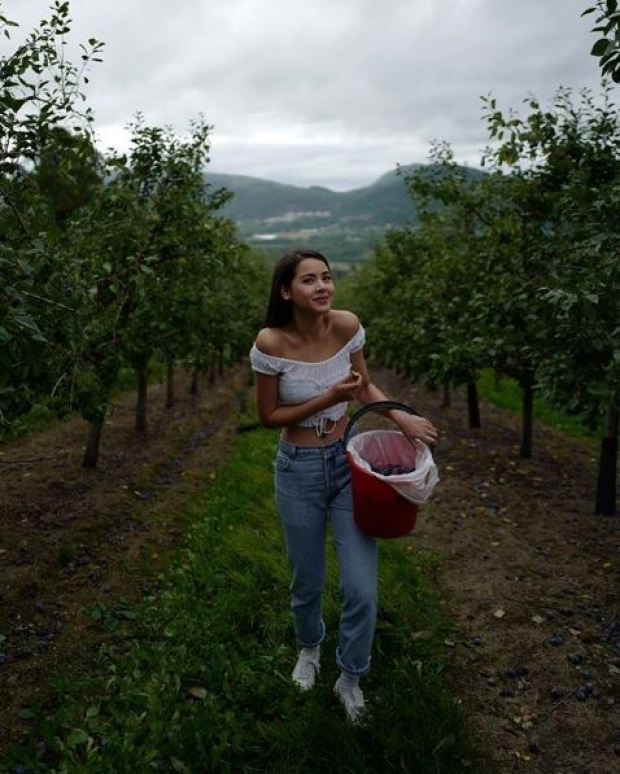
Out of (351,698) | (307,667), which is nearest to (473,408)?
(307,667)

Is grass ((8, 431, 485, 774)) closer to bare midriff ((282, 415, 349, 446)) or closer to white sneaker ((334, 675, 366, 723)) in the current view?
white sneaker ((334, 675, 366, 723))

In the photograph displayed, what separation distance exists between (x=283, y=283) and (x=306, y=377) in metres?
0.64

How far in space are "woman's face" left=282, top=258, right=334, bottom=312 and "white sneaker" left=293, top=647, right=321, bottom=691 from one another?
101 inches

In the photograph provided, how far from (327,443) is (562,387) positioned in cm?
290

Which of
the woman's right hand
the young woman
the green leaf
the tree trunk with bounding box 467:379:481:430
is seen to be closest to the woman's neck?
the young woman

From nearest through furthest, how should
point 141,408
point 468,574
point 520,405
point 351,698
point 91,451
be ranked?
point 351,698 < point 468,574 < point 91,451 < point 141,408 < point 520,405

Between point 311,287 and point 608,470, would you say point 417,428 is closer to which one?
point 311,287

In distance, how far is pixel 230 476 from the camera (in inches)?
423

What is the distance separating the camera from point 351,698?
4.18 m

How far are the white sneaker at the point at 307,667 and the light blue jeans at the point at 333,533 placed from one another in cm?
Result: 51

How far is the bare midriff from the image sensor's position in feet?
13.2

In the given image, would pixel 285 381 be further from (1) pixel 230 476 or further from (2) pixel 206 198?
(2) pixel 206 198

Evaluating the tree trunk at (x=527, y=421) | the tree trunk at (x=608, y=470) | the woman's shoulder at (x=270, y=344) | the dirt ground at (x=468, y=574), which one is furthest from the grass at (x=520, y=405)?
the woman's shoulder at (x=270, y=344)

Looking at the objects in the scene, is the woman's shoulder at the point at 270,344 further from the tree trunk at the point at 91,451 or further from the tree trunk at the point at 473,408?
the tree trunk at the point at 473,408
